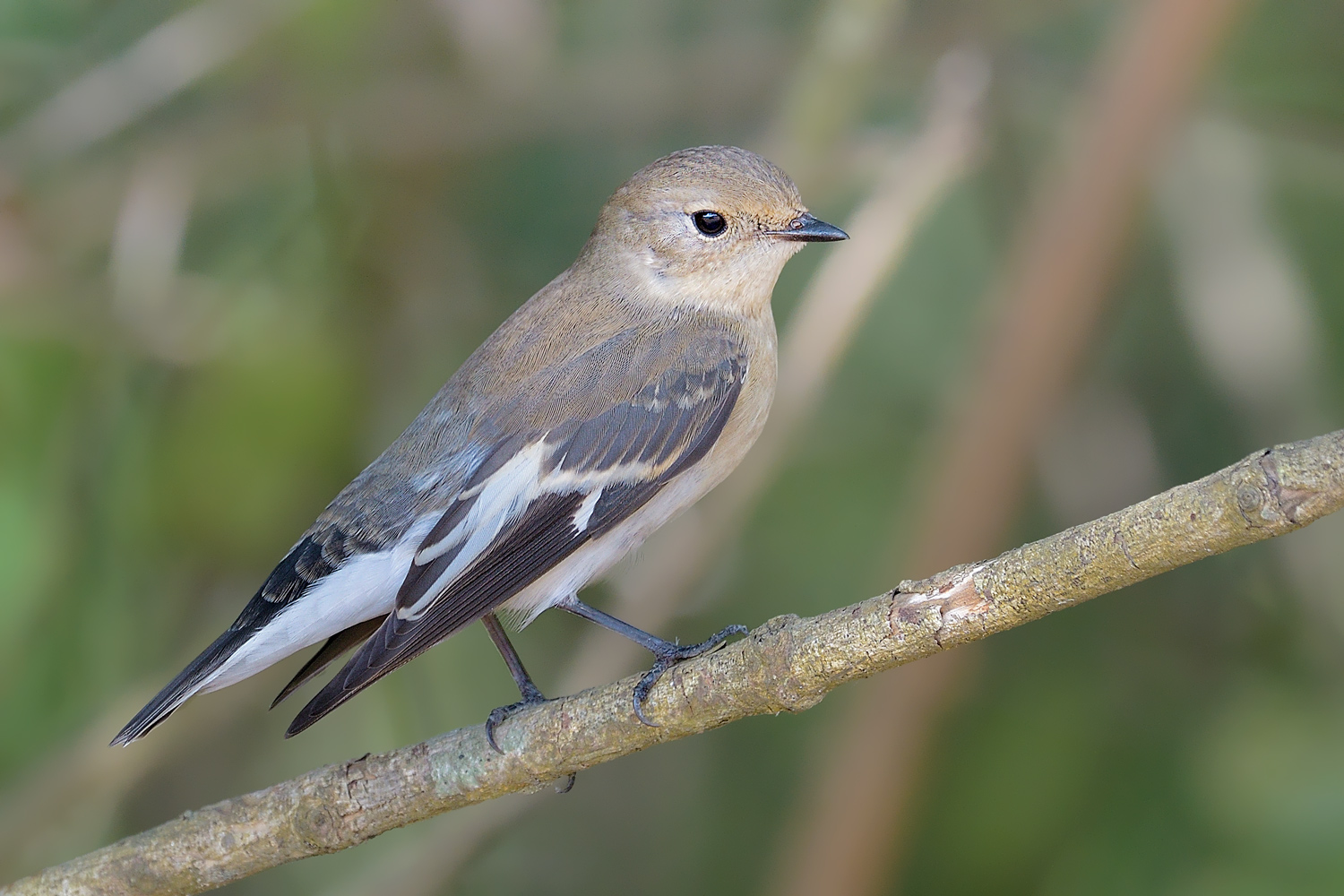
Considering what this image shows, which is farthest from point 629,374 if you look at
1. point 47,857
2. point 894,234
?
point 47,857

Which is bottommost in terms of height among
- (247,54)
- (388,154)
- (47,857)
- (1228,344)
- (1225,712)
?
(1225,712)

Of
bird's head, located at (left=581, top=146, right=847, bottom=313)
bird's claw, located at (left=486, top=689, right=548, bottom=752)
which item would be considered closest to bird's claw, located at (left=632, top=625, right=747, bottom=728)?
bird's claw, located at (left=486, top=689, right=548, bottom=752)

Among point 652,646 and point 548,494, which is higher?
point 548,494

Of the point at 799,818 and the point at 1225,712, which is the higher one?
the point at 799,818

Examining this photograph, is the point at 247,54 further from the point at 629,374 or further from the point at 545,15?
the point at 629,374

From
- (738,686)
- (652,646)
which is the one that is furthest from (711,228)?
(738,686)

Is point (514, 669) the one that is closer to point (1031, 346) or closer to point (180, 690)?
point (180, 690)
